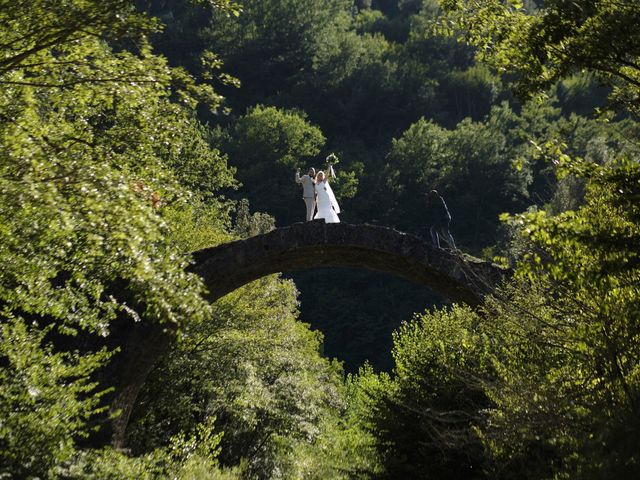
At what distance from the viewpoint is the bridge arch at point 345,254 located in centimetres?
1409

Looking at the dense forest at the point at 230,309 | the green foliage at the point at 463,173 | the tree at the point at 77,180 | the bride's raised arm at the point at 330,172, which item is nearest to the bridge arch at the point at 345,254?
the dense forest at the point at 230,309

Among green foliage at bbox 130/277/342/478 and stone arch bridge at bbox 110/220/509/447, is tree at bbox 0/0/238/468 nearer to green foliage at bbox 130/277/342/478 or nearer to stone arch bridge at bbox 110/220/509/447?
stone arch bridge at bbox 110/220/509/447

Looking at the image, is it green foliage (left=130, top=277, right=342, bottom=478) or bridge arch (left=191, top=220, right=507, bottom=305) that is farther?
green foliage (left=130, top=277, right=342, bottom=478)

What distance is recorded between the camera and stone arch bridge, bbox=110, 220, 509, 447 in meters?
13.7

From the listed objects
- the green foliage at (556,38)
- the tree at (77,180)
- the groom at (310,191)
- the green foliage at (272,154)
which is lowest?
the green foliage at (272,154)

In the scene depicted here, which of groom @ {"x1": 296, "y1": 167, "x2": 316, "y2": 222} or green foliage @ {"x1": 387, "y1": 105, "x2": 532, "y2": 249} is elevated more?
groom @ {"x1": 296, "y1": 167, "x2": 316, "y2": 222}

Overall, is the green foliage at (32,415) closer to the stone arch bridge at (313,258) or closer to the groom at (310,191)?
the stone arch bridge at (313,258)

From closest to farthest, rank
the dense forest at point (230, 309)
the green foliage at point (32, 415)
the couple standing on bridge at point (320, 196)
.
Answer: the dense forest at point (230, 309) < the green foliage at point (32, 415) < the couple standing on bridge at point (320, 196)

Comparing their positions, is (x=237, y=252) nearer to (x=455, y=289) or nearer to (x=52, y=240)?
(x=455, y=289)

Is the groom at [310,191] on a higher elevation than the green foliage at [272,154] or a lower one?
higher

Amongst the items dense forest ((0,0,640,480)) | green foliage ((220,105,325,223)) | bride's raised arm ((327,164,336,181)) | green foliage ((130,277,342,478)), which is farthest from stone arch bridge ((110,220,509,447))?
green foliage ((220,105,325,223))

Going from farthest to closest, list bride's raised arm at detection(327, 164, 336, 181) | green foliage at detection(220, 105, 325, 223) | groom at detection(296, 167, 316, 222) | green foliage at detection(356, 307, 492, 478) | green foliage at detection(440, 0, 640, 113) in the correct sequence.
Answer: green foliage at detection(220, 105, 325, 223), groom at detection(296, 167, 316, 222), bride's raised arm at detection(327, 164, 336, 181), green foliage at detection(356, 307, 492, 478), green foliage at detection(440, 0, 640, 113)

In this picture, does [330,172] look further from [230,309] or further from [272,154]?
[272,154]

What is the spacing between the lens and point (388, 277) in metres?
44.8
